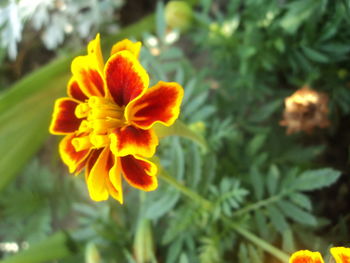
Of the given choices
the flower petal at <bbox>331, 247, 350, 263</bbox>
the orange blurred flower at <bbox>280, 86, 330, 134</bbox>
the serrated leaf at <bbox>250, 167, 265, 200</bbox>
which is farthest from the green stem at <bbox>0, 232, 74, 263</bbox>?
the flower petal at <bbox>331, 247, 350, 263</bbox>

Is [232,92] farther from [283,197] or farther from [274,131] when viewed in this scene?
[283,197]


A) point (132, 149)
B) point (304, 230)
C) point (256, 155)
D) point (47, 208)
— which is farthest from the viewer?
point (47, 208)

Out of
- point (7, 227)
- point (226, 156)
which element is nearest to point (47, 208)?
point (7, 227)

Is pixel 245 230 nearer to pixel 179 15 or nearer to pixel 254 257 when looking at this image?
pixel 254 257

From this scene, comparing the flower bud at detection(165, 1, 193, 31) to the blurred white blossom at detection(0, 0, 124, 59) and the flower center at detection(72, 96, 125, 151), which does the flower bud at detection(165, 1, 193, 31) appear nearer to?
the blurred white blossom at detection(0, 0, 124, 59)

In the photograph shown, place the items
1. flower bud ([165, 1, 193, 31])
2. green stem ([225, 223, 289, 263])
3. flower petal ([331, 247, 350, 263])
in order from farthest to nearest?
flower bud ([165, 1, 193, 31]) → green stem ([225, 223, 289, 263]) → flower petal ([331, 247, 350, 263])

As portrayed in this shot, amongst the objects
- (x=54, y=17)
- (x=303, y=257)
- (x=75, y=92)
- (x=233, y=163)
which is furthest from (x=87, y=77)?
(x=54, y=17)

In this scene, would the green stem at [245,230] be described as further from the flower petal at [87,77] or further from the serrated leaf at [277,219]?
the flower petal at [87,77]

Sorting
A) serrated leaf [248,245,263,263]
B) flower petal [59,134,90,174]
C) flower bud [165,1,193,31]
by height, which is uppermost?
flower petal [59,134,90,174]
